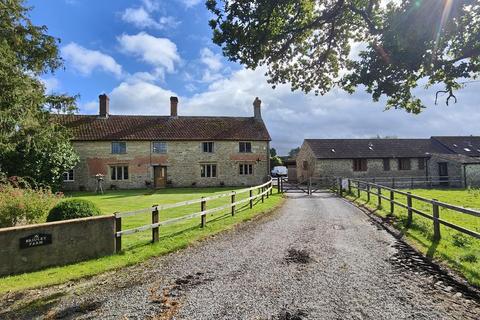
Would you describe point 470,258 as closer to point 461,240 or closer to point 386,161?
point 461,240

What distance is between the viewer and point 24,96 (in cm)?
1395

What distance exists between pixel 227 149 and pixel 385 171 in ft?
61.2

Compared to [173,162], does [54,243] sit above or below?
below

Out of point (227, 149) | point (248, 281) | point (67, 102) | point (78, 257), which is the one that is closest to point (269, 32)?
point (248, 281)

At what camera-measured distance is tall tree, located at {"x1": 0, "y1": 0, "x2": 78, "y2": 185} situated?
13.4 meters

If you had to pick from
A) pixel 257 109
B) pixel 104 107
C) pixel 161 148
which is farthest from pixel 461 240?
pixel 104 107

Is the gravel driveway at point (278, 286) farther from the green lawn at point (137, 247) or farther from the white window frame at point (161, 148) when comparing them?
the white window frame at point (161, 148)

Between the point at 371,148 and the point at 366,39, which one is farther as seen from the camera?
the point at 371,148

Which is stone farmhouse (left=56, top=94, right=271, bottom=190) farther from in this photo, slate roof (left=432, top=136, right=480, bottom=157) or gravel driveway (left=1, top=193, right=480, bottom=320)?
slate roof (left=432, top=136, right=480, bottom=157)

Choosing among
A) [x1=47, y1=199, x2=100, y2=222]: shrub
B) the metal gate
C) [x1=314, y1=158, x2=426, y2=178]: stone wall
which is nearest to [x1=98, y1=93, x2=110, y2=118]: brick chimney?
the metal gate

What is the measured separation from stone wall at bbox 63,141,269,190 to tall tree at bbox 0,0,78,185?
6813 millimetres

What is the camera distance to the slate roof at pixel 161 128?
1206 inches

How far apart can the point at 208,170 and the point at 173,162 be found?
3.73 metres

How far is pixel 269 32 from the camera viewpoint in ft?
32.7
